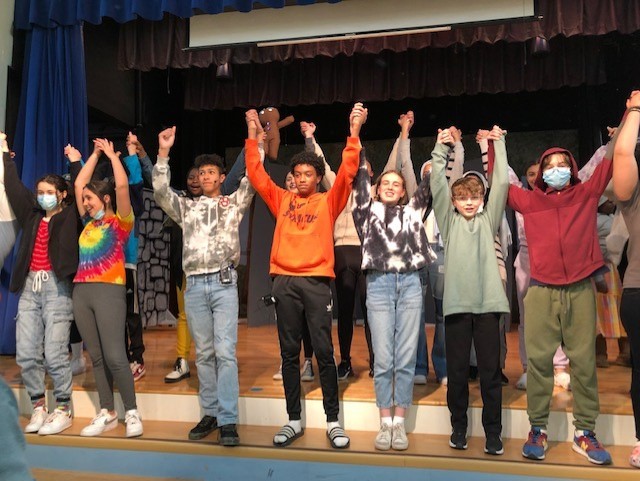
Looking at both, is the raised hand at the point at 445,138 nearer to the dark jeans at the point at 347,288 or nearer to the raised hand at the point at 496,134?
the raised hand at the point at 496,134

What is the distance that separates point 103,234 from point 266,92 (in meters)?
3.06

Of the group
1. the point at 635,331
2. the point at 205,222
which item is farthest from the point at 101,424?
the point at 635,331

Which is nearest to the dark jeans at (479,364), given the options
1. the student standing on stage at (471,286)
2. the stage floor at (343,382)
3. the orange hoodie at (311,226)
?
the student standing on stage at (471,286)

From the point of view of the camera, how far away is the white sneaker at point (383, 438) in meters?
2.41

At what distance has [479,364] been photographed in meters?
2.41

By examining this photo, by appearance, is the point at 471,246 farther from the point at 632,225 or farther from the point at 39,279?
the point at 39,279

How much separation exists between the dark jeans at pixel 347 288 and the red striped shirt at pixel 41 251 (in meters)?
1.48

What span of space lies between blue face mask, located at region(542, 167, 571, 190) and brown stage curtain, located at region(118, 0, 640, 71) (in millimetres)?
2015

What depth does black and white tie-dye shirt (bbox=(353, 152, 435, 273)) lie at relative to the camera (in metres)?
2.54

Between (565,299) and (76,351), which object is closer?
(565,299)

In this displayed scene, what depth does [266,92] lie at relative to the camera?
5.45 m

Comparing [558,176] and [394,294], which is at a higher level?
[558,176]

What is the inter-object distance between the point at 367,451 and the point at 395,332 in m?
0.51

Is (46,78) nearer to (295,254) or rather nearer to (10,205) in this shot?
(10,205)
